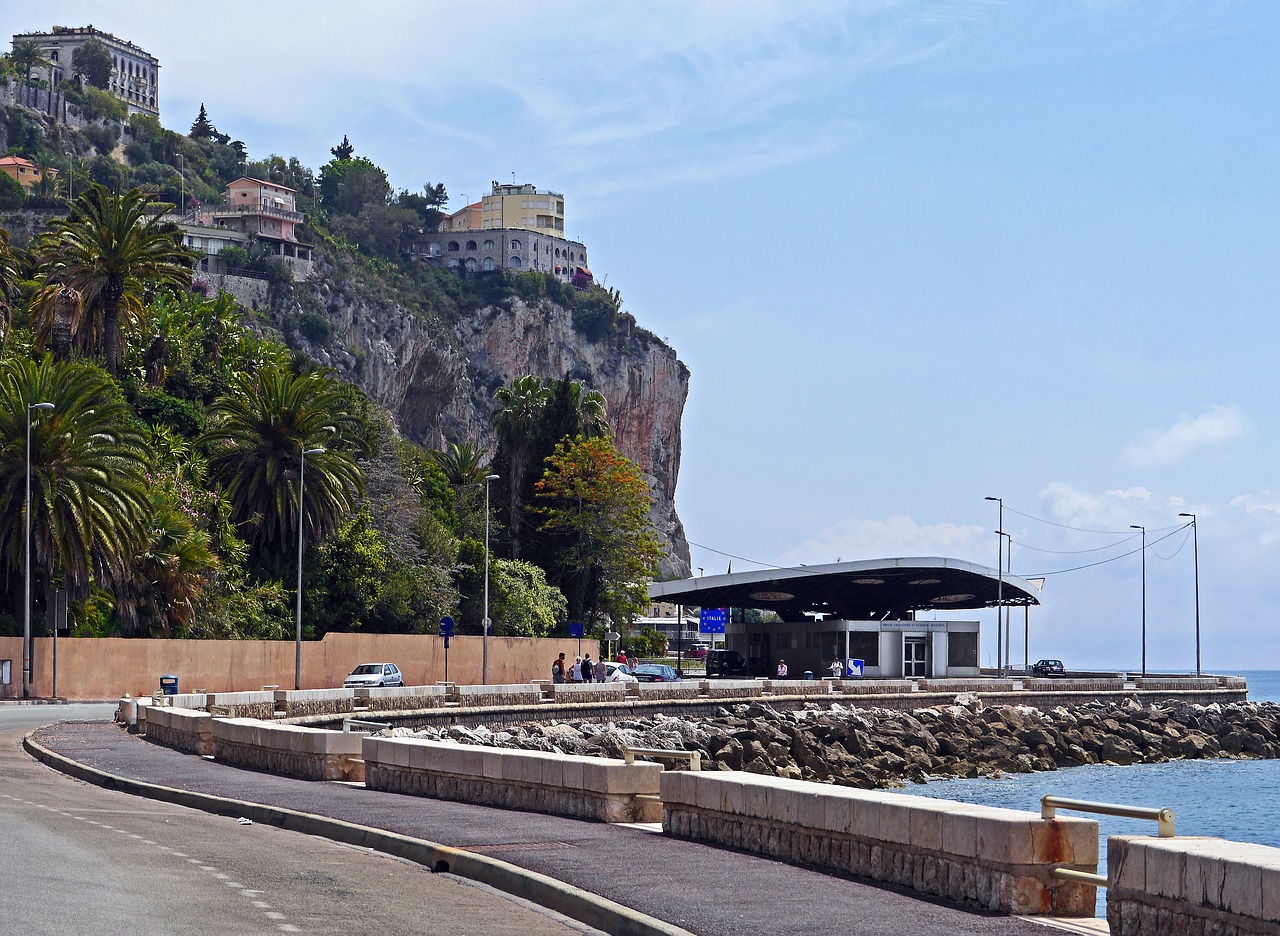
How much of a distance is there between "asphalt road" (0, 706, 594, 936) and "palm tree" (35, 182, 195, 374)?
178 ft

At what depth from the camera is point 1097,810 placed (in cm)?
1106

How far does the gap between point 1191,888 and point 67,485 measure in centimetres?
4957

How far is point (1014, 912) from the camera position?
1113 cm

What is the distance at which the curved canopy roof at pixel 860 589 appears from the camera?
8069 cm

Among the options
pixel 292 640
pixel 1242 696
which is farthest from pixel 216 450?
pixel 1242 696

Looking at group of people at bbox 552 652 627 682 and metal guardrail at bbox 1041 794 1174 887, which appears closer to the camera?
metal guardrail at bbox 1041 794 1174 887

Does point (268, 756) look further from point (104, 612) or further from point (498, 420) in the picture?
point (498, 420)

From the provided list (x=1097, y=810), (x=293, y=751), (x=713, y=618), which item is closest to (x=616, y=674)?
(x=713, y=618)

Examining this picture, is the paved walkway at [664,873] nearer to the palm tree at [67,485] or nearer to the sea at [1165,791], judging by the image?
the sea at [1165,791]

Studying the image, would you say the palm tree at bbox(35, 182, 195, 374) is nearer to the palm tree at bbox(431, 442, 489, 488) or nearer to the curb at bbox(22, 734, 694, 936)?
the palm tree at bbox(431, 442, 489, 488)

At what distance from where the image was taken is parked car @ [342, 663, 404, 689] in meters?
59.9

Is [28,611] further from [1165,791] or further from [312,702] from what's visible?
[1165,791]

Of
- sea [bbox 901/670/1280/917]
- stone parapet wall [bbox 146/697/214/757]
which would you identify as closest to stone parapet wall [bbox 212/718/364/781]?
stone parapet wall [bbox 146/697/214/757]

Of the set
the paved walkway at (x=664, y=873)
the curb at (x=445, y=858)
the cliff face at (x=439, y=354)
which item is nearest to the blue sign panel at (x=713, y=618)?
the cliff face at (x=439, y=354)
